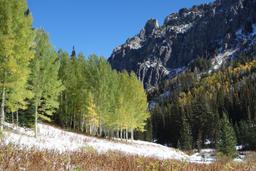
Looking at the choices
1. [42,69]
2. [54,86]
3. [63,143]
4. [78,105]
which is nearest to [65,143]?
[63,143]

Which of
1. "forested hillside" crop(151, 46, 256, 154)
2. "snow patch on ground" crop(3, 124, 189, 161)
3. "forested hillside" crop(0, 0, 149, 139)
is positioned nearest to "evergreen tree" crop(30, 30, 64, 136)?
"forested hillside" crop(0, 0, 149, 139)

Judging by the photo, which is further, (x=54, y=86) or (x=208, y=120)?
(x=208, y=120)

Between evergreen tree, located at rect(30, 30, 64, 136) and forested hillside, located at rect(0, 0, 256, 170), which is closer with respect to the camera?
forested hillside, located at rect(0, 0, 256, 170)

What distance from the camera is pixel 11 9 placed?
27.7 m

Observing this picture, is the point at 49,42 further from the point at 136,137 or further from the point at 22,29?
the point at 136,137

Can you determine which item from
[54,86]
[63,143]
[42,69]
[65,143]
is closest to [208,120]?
[54,86]

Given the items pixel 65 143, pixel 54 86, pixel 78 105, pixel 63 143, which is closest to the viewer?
pixel 63 143

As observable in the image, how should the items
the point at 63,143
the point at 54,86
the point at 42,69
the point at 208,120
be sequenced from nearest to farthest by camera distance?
the point at 63,143, the point at 42,69, the point at 54,86, the point at 208,120

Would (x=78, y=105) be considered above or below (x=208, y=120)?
above

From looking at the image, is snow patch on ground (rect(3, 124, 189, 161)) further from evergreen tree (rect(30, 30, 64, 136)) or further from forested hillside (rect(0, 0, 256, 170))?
evergreen tree (rect(30, 30, 64, 136))

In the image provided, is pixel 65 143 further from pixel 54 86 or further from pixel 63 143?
pixel 54 86

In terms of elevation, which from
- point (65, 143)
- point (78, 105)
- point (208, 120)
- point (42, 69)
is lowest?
point (65, 143)

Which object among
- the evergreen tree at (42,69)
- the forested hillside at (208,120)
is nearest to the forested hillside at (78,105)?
the evergreen tree at (42,69)

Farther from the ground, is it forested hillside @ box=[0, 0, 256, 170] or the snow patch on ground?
forested hillside @ box=[0, 0, 256, 170]
